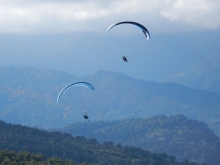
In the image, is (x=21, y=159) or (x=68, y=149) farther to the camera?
(x=68, y=149)

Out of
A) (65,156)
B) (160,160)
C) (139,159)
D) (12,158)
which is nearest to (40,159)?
(12,158)

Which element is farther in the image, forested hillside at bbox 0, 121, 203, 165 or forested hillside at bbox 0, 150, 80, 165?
forested hillside at bbox 0, 121, 203, 165

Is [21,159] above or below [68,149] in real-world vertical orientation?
below

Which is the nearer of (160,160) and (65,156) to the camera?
(65,156)

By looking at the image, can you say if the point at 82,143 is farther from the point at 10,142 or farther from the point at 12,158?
the point at 12,158

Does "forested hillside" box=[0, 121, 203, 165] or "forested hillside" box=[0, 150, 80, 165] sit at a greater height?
"forested hillside" box=[0, 121, 203, 165]

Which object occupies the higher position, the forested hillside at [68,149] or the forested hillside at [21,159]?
the forested hillside at [68,149]

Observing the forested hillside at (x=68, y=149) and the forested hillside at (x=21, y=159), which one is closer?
the forested hillside at (x=21, y=159)

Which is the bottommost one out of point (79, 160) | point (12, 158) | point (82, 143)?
point (12, 158)
